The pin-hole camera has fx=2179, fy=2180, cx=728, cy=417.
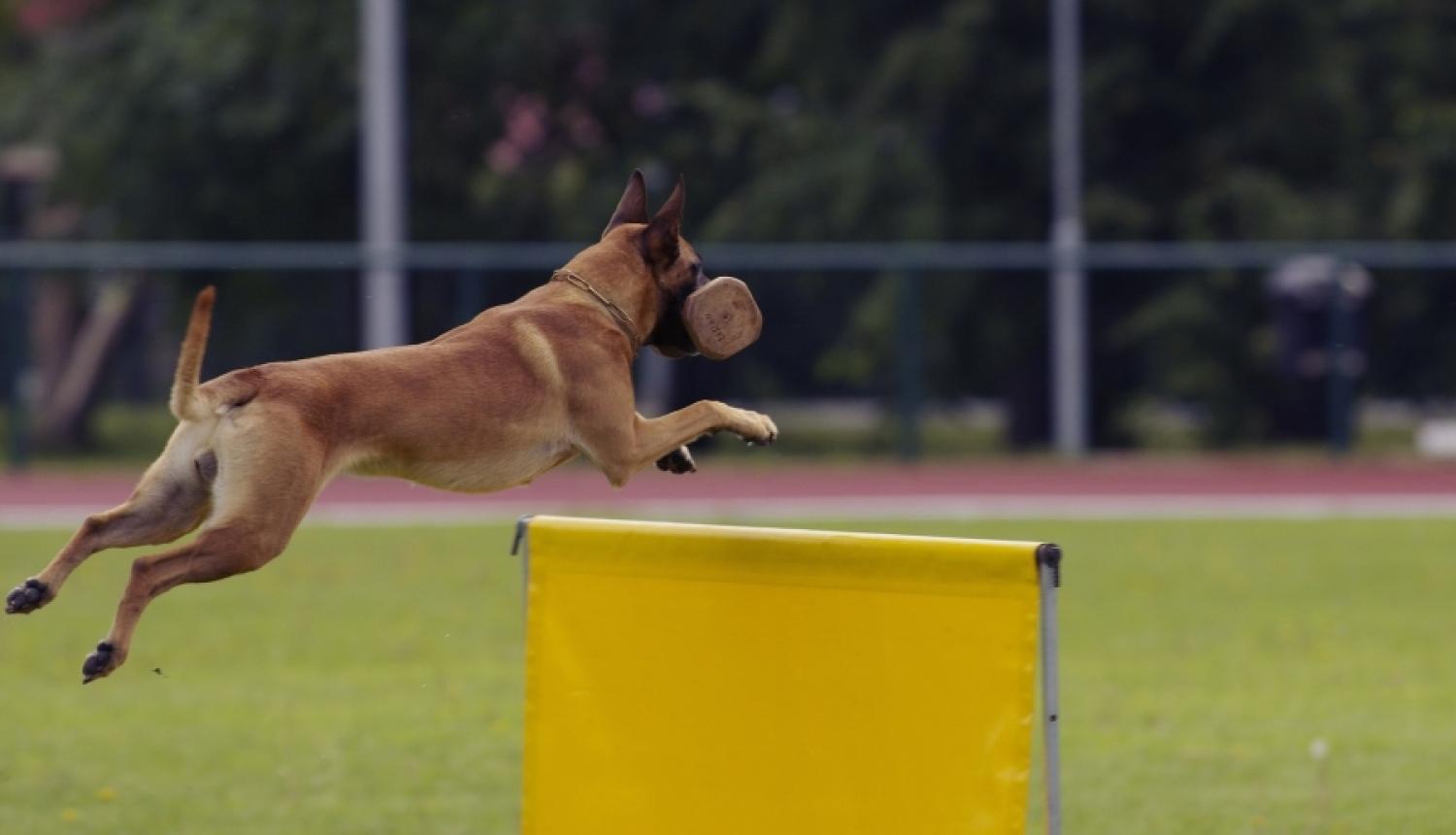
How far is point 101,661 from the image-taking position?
16.1 feet

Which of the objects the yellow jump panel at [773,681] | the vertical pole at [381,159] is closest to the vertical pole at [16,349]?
the vertical pole at [381,159]

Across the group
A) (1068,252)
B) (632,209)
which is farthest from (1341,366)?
(632,209)

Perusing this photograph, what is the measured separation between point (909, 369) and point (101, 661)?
59.9 feet

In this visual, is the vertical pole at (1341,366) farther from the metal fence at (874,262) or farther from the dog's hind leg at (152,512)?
the dog's hind leg at (152,512)

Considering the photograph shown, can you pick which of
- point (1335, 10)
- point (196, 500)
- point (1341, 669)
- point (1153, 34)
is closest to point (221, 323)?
point (1153, 34)

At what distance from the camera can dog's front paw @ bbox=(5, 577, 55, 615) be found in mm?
4953

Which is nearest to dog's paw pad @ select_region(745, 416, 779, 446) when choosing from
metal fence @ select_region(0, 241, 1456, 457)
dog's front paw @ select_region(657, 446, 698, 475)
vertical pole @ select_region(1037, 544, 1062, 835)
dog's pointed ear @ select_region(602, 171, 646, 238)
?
dog's front paw @ select_region(657, 446, 698, 475)

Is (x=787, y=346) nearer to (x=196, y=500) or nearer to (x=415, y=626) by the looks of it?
(x=415, y=626)

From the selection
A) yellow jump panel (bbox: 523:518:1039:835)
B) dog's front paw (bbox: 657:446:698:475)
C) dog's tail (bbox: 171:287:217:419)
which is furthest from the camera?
dog's front paw (bbox: 657:446:698:475)

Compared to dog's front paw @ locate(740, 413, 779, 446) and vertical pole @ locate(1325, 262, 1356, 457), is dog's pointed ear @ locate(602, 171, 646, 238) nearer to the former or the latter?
dog's front paw @ locate(740, 413, 779, 446)

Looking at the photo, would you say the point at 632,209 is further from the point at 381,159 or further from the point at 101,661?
the point at 381,159

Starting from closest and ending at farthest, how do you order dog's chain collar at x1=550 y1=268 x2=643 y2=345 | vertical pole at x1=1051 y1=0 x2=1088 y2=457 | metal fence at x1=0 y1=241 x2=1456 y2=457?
dog's chain collar at x1=550 y1=268 x2=643 y2=345
metal fence at x1=0 y1=241 x2=1456 y2=457
vertical pole at x1=1051 y1=0 x2=1088 y2=457

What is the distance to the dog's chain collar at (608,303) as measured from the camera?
561cm

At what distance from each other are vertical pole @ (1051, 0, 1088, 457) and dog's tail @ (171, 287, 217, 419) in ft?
62.1
